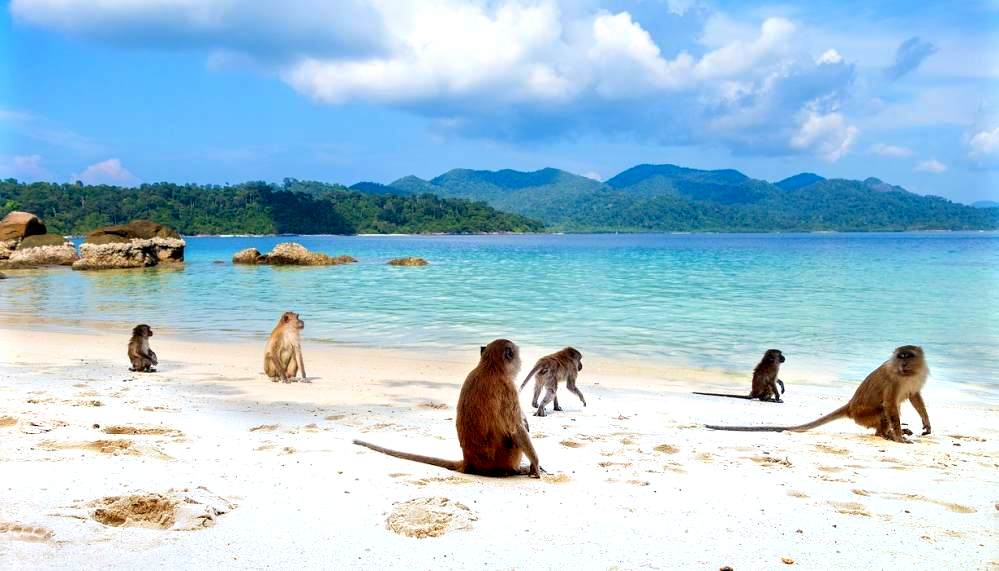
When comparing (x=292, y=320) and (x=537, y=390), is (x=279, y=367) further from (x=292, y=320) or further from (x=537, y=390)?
(x=537, y=390)

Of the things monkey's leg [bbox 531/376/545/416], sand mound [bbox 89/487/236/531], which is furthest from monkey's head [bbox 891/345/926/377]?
sand mound [bbox 89/487/236/531]

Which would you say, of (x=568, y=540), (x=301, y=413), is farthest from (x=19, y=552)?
(x=301, y=413)

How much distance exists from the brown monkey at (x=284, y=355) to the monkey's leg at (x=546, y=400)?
420cm

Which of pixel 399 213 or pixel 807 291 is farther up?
pixel 399 213

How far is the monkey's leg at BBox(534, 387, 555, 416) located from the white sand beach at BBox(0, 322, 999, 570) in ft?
0.74

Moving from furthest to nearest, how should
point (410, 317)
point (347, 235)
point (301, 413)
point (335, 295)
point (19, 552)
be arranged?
1. point (347, 235)
2. point (335, 295)
3. point (410, 317)
4. point (301, 413)
5. point (19, 552)

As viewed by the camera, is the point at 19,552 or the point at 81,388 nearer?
the point at 19,552

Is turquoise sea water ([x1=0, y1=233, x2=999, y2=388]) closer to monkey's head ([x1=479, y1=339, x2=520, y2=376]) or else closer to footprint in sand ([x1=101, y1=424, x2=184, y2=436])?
monkey's head ([x1=479, y1=339, x2=520, y2=376])

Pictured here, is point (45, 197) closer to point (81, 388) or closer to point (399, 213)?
point (399, 213)

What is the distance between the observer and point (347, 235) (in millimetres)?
185750

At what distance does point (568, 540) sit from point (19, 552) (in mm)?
3096

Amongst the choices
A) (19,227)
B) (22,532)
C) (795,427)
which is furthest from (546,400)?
(19,227)

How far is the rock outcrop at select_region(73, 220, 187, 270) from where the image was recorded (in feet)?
157

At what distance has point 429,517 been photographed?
4582 mm
